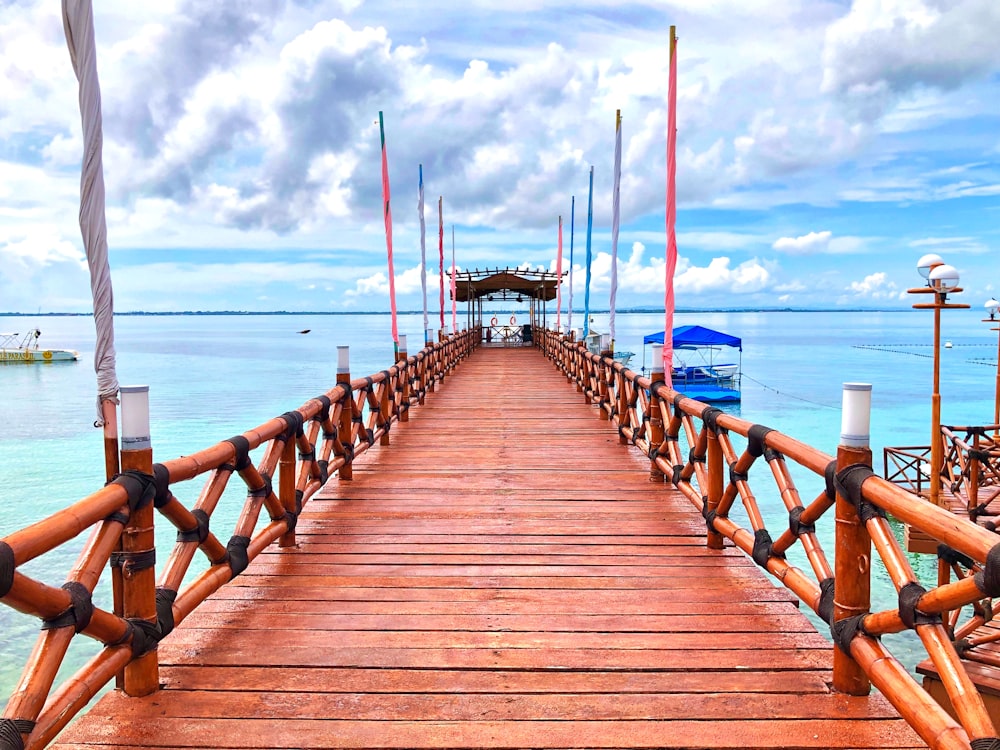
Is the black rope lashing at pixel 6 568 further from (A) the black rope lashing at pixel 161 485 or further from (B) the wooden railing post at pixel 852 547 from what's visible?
(B) the wooden railing post at pixel 852 547

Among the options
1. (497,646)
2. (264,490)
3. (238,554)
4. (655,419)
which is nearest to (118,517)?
(238,554)

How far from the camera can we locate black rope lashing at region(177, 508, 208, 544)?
3199 mm

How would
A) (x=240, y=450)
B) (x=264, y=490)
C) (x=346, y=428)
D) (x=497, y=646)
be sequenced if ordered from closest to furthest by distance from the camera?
(x=497, y=646), (x=240, y=450), (x=264, y=490), (x=346, y=428)

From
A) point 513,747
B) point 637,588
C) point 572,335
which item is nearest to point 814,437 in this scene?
point 572,335

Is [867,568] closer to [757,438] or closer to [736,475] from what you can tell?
[757,438]

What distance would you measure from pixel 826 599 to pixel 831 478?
1.83ft

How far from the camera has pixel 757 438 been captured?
379 centimetres

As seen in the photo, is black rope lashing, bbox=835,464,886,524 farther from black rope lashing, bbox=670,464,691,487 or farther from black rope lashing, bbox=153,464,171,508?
black rope lashing, bbox=670,464,691,487

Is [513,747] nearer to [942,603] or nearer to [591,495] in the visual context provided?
[942,603]

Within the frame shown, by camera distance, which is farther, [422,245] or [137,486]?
[422,245]

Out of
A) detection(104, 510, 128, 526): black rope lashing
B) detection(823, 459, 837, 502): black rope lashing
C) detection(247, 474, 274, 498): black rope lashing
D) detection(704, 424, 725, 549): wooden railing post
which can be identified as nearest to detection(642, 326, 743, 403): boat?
detection(704, 424, 725, 549): wooden railing post

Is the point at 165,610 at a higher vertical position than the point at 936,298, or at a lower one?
lower

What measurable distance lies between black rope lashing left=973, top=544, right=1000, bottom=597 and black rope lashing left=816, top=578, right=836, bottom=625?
40.3 inches

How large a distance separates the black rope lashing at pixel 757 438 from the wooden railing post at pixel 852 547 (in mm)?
959
